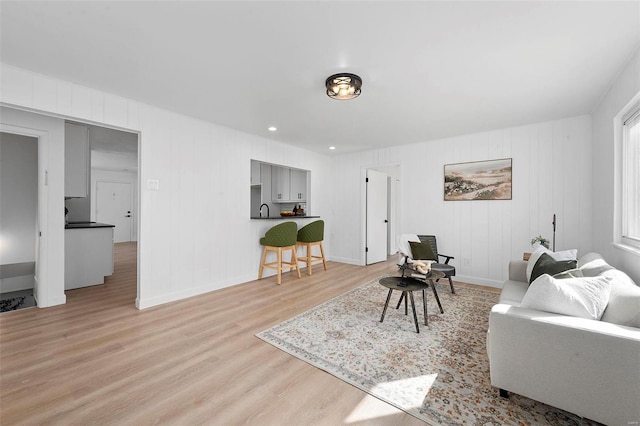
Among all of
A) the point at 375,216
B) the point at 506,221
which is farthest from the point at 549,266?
the point at 375,216

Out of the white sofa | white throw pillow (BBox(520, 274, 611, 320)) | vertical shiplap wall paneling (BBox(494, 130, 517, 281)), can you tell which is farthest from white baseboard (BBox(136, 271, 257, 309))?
vertical shiplap wall paneling (BBox(494, 130, 517, 281))

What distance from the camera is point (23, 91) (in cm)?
232

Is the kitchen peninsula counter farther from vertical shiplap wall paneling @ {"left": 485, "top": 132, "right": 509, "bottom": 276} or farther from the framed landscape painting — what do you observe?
vertical shiplap wall paneling @ {"left": 485, "top": 132, "right": 509, "bottom": 276}

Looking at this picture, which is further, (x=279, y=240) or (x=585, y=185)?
(x=279, y=240)

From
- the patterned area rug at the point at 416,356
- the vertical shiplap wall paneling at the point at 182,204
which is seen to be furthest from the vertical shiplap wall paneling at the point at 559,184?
the vertical shiplap wall paneling at the point at 182,204

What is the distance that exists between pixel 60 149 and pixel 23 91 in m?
1.05

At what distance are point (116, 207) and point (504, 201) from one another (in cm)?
1046

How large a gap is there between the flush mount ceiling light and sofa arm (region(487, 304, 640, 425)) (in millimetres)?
2071

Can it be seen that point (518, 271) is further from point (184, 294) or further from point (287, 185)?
point (287, 185)

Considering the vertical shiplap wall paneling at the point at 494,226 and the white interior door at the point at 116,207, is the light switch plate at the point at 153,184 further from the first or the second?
the white interior door at the point at 116,207

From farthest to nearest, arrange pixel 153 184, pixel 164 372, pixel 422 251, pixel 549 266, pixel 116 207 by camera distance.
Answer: pixel 116 207
pixel 422 251
pixel 153 184
pixel 549 266
pixel 164 372

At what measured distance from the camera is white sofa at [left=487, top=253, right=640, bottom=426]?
124 centimetres

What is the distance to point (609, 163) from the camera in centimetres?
269

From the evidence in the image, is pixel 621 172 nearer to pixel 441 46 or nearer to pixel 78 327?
pixel 441 46
